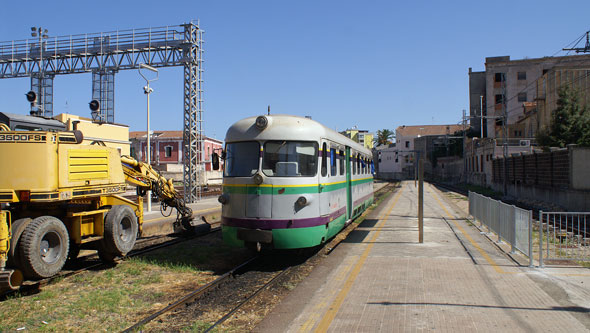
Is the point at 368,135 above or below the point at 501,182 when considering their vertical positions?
above

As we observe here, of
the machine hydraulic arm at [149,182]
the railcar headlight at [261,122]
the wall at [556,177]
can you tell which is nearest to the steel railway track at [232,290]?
the railcar headlight at [261,122]

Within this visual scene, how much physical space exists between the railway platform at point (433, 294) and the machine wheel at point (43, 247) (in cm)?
416

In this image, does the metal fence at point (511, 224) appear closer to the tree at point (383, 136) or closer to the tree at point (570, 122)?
the tree at point (570, 122)

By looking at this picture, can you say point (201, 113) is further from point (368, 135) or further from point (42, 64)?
point (368, 135)

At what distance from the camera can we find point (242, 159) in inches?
393

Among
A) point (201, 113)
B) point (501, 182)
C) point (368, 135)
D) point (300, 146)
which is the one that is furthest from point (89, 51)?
point (368, 135)

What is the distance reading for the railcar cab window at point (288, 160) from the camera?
31.5ft

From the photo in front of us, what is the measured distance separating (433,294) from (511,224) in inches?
186

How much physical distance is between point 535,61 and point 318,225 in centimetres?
6233

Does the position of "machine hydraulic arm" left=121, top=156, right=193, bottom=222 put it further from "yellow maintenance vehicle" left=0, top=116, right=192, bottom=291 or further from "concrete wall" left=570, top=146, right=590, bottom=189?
"concrete wall" left=570, top=146, right=590, bottom=189

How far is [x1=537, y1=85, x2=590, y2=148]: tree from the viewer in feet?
108

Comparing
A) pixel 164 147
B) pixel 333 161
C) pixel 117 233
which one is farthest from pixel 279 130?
pixel 164 147

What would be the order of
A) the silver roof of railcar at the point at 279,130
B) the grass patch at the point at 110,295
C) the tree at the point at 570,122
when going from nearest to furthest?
1. the grass patch at the point at 110,295
2. the silver roof of railcar at the point at 279,130
3. the tree at the point at 570,122

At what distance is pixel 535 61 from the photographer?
201 ft
